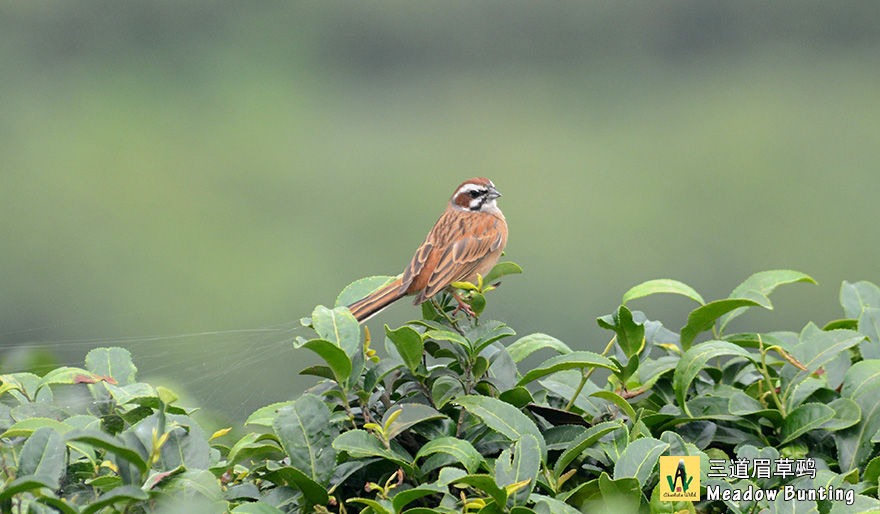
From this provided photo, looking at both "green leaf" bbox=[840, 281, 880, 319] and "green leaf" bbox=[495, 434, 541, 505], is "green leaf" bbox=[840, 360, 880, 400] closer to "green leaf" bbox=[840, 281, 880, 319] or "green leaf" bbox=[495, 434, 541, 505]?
"green leaf" bbox=[840, 281, 880, 319]

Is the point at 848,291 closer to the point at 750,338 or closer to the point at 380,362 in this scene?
the point at 750,338

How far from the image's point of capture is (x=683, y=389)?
4.30 feet

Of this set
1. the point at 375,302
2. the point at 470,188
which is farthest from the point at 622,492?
the point at 470,188

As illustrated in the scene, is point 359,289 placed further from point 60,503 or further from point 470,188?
point 470,188

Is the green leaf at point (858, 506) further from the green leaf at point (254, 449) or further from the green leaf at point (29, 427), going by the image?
the green leaf at point (29, 427)

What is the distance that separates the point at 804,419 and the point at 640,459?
0.41 metres

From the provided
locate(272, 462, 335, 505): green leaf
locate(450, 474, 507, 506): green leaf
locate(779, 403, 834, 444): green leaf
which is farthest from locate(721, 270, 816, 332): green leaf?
locate(272, 462, 335, 505): green leaf

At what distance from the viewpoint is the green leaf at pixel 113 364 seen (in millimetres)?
1352

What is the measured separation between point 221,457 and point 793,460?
94 centimetres

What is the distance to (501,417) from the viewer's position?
3.58 ft

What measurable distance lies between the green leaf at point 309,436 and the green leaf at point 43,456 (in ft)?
0.88

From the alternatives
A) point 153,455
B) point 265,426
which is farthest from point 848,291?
point 153,455

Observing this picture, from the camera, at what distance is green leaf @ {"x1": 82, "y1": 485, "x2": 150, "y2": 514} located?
2.81ft

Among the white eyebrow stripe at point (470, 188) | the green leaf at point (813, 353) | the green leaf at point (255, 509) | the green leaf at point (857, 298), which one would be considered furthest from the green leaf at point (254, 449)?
the white eyebrow stripe at point (470, 188)
